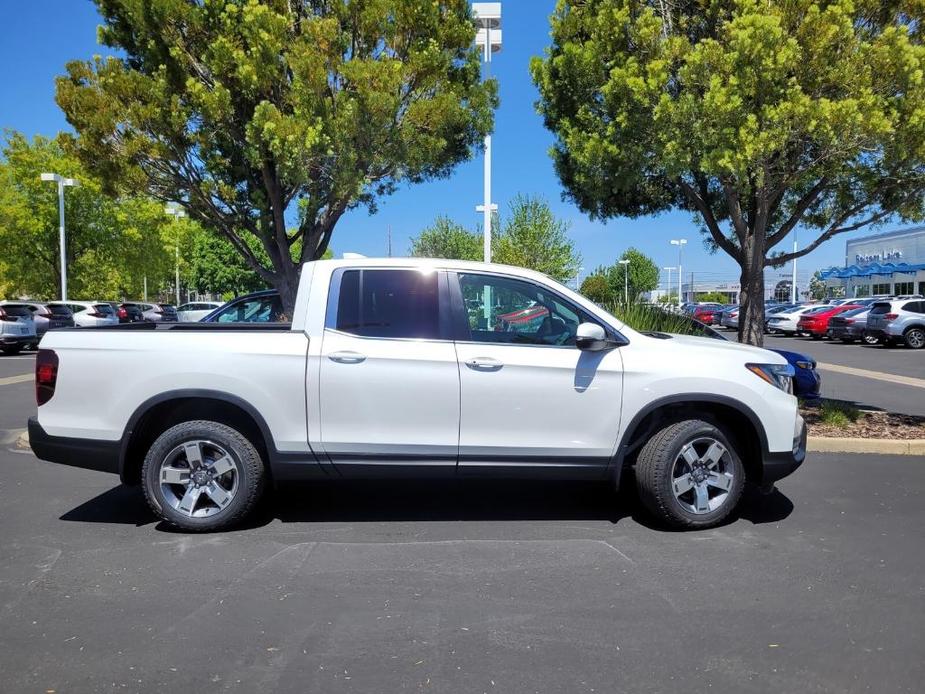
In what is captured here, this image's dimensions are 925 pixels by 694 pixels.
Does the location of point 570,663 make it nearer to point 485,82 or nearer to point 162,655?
point 162,655

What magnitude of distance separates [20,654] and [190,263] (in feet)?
168

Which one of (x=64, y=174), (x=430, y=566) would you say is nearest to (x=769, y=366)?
(x=430, y=566)

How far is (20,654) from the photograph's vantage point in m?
3.27

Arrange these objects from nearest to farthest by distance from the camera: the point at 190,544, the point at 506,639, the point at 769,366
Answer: the point at 506,639 → the point at 190,544 → the point at 769,366

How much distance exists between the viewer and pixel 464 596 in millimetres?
3930

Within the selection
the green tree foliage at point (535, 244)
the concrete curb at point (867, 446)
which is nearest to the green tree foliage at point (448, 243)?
the green tree foliage at point (535, 244)

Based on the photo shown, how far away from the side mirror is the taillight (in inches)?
137

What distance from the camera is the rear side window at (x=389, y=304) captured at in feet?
16.2

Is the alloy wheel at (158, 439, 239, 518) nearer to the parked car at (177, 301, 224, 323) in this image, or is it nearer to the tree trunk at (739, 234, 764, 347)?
the tree trunk at (739, 234, 764, 347)

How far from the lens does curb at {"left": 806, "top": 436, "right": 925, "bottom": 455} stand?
756 cm

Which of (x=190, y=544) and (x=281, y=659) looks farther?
(x=190, y=544)

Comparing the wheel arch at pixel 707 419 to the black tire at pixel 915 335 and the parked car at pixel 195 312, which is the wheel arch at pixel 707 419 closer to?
the parked car at pixel 195 312

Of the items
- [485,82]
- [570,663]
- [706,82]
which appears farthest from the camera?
[485,82]

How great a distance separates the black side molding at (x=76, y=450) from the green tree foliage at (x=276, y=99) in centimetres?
660
